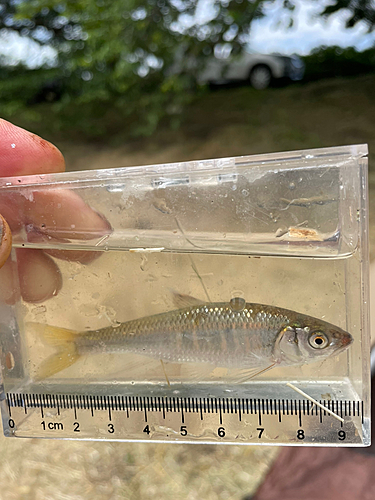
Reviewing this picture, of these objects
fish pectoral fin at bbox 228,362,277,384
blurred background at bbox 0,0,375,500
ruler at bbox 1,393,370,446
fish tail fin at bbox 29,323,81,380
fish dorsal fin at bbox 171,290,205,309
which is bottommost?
ruler at bbox 1,393,370,446

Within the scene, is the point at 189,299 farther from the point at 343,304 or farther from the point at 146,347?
the point at 343,304

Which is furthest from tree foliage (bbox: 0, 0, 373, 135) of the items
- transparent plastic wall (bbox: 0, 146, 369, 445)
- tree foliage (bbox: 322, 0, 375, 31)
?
transparent plastic wall (bbox: 0, 146, 369, 445)

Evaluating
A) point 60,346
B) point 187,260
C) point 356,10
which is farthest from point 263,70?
point 60,346

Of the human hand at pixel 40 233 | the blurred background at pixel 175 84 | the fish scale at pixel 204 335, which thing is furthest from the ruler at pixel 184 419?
the blurred background at pixel 175 84

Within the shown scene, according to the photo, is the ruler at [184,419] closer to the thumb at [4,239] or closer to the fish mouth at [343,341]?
the fish mouth at [343,341]

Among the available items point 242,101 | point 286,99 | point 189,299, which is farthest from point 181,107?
point 189,299

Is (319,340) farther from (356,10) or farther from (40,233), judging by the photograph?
(356,10)

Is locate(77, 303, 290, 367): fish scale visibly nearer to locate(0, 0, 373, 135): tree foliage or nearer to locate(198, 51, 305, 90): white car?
locate(0, 0, 373, 135): tree foliage
